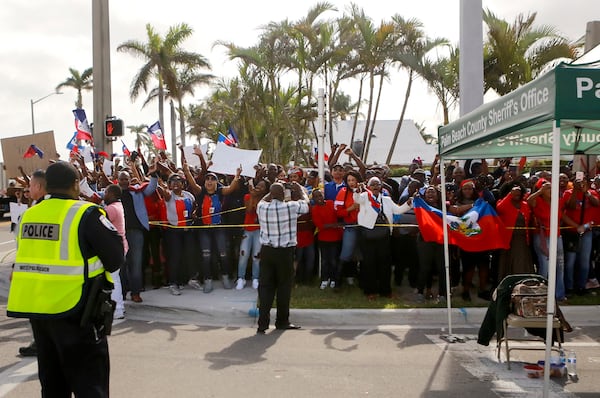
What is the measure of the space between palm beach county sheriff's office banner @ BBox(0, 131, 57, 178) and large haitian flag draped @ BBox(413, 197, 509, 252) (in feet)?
25.0

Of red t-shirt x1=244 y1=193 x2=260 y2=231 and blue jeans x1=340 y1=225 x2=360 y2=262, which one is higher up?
red t-shirt x1=244 y1=193 x2=260 y2=231

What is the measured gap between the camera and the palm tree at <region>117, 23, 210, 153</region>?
30.8 meters

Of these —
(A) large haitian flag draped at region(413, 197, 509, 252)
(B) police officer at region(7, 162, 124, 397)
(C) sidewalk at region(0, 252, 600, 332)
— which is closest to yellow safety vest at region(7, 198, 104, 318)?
(B) police officer at region(7, 162, 124, 397)

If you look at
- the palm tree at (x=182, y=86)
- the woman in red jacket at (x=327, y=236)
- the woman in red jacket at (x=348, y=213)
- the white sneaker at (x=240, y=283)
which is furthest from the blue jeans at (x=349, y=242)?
the palm tree at (x=182, y=86)

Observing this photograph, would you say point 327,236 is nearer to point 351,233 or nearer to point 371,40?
point 351,233

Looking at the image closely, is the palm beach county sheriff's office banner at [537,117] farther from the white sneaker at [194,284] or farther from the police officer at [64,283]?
the white sneaker at [194,284]

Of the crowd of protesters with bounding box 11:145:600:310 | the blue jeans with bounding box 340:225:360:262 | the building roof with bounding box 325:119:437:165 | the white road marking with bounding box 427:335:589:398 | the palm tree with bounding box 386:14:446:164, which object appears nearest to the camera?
the white road marking with bounding box 427:335:589:398

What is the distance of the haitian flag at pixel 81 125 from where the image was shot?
13414mm

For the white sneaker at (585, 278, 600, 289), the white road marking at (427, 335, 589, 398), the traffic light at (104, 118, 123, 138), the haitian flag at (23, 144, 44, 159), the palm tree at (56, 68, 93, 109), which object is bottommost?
the white road marking at (427, 335, 589, 398)

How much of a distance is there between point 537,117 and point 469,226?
4.32 meters

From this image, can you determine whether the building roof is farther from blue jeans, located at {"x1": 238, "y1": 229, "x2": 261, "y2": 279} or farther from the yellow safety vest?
the yellow safety vest

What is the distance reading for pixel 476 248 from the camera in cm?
888

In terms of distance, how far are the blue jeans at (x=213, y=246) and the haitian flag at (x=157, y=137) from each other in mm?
2987

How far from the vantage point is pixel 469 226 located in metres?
8.77
